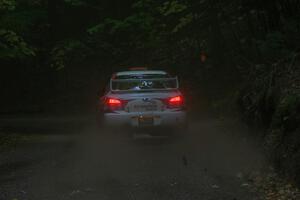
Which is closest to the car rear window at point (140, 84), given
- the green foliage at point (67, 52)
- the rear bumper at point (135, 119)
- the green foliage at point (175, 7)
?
the rear bumper at point (135, 119)

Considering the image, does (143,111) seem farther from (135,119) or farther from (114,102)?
(114,102)

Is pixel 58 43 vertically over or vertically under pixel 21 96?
over

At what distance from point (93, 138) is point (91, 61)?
48.3 feet

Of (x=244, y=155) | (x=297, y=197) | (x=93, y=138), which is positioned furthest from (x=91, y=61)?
(x=297, y=197)

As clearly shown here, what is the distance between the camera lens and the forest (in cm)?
1361

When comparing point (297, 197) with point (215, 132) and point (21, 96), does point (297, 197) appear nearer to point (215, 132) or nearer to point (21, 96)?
point (215, 132)

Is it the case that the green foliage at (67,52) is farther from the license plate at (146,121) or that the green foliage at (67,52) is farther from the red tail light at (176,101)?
the license plate at (146,121)

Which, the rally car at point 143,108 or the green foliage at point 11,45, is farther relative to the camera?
the green foliage at point 11,45

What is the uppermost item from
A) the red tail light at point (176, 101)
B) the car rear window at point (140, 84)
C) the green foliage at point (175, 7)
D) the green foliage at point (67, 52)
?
the green foliage at point (175, 7)

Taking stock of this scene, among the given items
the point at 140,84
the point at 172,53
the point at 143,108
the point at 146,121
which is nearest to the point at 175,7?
the point at 172,53

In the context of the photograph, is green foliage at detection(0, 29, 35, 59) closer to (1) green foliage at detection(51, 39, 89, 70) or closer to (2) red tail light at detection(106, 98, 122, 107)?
(2) red tail light at detection(106, 98, 122, 107)

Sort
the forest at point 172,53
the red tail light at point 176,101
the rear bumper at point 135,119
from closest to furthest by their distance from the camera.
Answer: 1. the forest at point 172,53
2. the rear bumper at point 135,119
3. the red tail light at point 176,101

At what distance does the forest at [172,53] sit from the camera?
13609 millimetres

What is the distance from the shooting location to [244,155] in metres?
13.4
